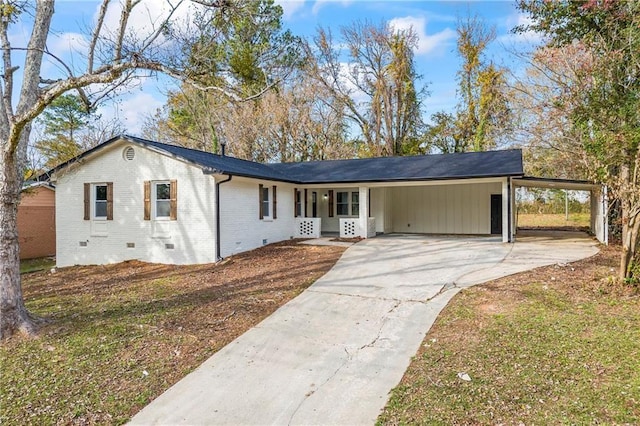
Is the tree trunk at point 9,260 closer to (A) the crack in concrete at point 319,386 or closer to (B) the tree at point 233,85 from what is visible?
(A) the crack in concrete at point 319,386

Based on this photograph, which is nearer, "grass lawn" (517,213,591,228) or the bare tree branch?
the bare tree branch

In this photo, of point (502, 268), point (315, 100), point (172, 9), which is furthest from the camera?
point (315, 100)

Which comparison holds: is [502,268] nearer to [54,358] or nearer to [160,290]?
[160,290]

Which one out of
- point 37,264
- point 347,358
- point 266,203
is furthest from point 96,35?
point 37,264

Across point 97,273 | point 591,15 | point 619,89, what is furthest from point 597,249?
point 97,273

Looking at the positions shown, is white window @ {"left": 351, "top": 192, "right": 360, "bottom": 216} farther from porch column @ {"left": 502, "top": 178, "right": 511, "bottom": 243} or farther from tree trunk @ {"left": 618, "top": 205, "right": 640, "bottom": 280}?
tree trunk @ {"left": 618, "top": 205, "right": 640, "bottom": 280}

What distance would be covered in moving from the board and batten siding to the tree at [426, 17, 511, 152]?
8.71 m

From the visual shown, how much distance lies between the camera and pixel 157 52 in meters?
7.33

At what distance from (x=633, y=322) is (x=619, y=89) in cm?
722

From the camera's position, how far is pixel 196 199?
445 inches

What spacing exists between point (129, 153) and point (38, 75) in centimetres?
575

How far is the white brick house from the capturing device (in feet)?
37.2

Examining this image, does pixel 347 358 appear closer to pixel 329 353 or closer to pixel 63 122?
pixel 329 353

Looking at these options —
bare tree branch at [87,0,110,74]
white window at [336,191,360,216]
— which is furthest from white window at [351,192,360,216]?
bare tree branch at [87,0,110,74]
